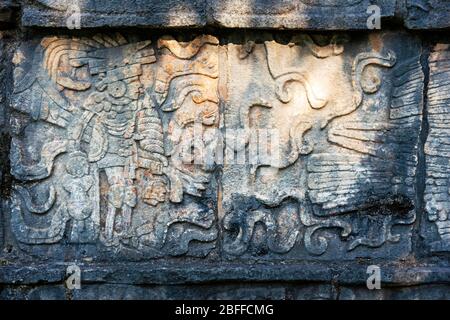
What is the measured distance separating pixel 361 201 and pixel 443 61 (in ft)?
2.60

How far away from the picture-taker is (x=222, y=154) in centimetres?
388

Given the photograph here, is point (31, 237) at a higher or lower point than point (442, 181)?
lower

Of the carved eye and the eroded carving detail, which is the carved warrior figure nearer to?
the carved eye

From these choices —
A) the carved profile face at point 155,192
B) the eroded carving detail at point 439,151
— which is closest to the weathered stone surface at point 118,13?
the carved profile face at point 155,192

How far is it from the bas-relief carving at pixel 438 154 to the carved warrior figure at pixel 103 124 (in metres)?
1.07

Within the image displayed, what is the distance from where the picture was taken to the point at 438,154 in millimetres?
3863

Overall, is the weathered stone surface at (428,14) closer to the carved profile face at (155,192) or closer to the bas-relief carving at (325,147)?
the bas-relief carving at (325,147)

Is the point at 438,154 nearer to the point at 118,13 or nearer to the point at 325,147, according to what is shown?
the point at 325,147

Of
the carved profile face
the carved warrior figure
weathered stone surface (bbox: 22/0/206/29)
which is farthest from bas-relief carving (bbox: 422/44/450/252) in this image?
the carved profile face

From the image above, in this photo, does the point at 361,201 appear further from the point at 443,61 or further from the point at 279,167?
the point at 443,61

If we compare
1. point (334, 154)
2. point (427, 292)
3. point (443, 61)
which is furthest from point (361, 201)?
point (443, 61)

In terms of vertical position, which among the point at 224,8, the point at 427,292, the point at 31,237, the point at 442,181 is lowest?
the point at 427,292

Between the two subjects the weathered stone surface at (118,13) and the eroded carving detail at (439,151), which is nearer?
the weathered stone surface at (118,13)

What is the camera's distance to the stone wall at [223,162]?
3.84 m
